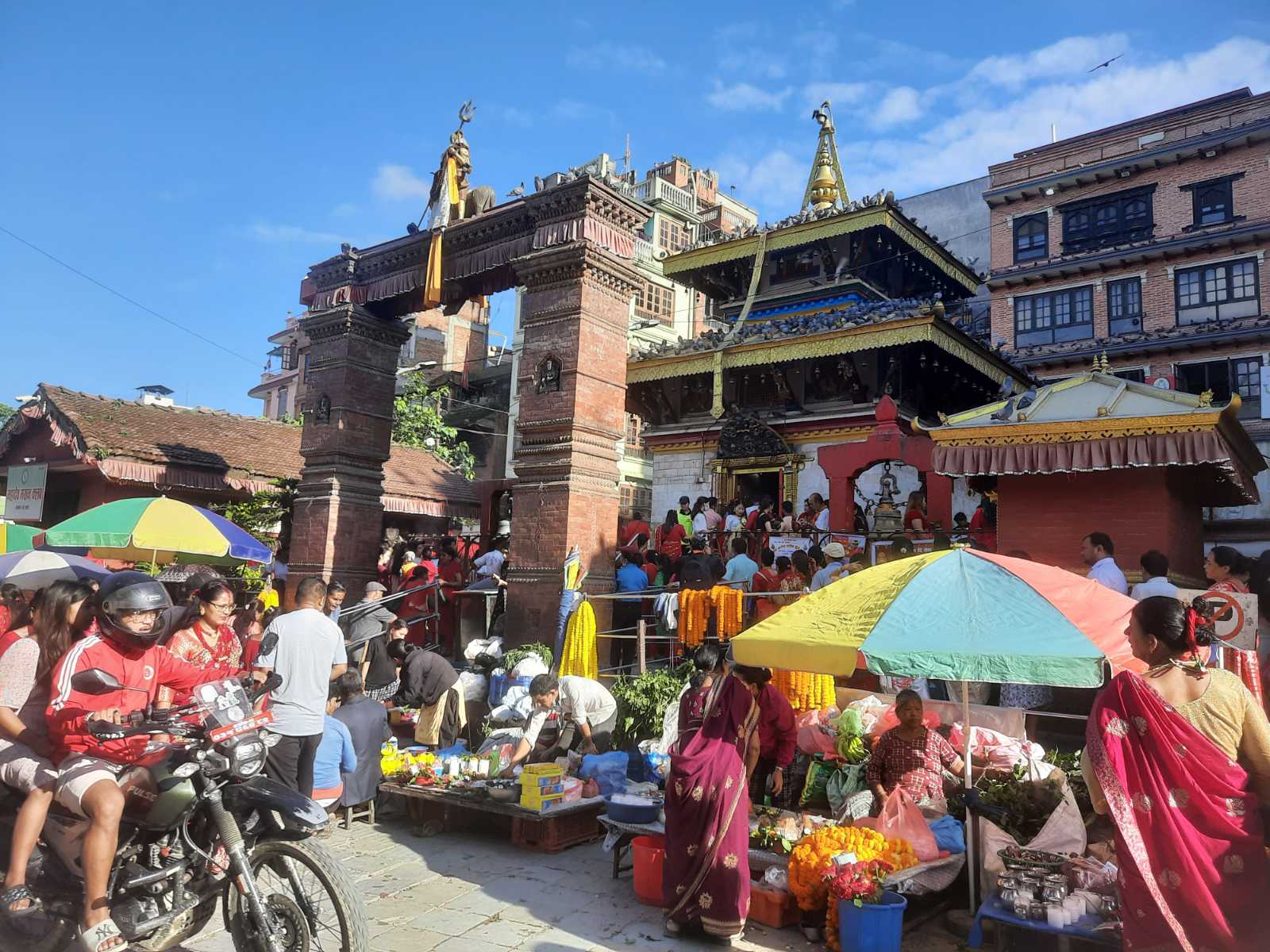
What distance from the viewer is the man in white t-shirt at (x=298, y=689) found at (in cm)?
630

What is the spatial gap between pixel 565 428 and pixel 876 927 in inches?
285

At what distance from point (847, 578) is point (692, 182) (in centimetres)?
3840

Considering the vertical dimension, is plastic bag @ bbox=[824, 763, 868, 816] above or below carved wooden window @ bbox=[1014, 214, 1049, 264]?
below

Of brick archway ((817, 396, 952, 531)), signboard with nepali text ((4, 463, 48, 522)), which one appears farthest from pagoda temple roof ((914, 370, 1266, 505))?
signboard with nepali text ((4, 463, 48, 522))

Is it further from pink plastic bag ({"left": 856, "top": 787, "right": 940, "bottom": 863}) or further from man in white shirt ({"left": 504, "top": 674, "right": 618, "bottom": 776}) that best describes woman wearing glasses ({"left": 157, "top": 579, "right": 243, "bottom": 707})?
pink plastic bag ({"left": 856, "top": 787, "right": 940, "bottom": 863})

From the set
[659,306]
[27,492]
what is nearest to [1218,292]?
[659,306]

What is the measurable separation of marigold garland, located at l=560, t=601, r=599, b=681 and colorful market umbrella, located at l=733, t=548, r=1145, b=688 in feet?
14.9

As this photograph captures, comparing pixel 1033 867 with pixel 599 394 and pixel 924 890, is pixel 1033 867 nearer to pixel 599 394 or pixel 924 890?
pixel 924 890

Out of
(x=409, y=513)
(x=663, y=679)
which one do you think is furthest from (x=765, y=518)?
(x=409, y=513)

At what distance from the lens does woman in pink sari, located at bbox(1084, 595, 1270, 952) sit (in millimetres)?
3623

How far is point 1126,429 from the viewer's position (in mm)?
8930

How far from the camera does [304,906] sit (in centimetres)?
408

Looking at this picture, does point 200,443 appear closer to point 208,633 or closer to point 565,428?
point 565,428

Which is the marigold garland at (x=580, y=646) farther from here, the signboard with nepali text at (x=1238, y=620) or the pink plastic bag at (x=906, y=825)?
the signboard with nepali text at (x=1238, y=620)
